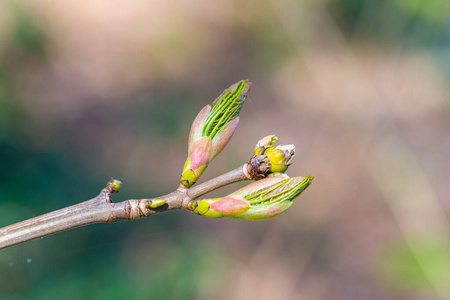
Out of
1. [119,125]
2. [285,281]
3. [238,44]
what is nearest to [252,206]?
[285,281]

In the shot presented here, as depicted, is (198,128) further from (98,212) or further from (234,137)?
(234,137)

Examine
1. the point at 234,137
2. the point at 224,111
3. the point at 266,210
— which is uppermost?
the point at 234,137

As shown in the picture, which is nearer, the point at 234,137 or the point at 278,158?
the point at 278,158

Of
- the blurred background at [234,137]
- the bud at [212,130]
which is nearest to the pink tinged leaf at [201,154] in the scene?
the bud at [212,130]

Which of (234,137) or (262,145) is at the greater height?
(234,137)

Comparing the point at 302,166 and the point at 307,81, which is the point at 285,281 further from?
the point at 307,81

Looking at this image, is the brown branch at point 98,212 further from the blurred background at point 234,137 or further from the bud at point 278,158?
the blurred background at point 234,137

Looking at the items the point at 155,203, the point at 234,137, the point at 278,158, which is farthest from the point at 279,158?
the point at 234,137
